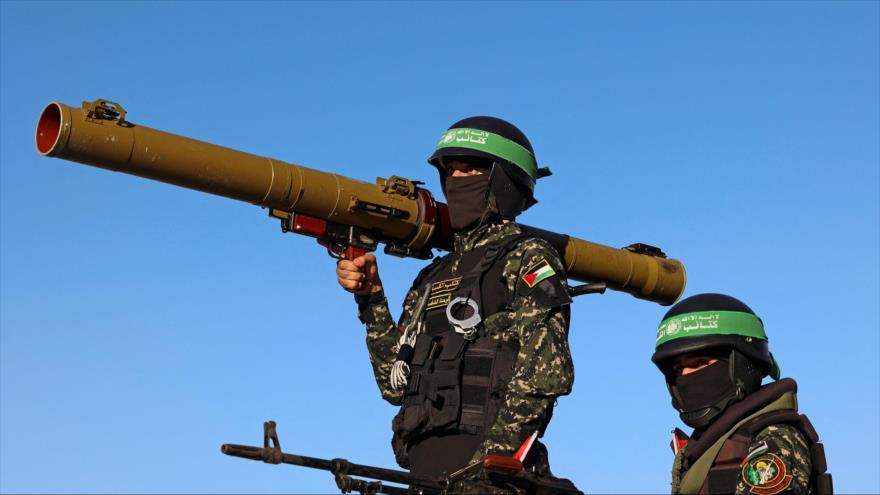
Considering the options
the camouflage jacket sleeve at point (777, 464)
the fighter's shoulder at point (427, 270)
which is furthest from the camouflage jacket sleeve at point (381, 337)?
the camouflage jacket sleeve at point (777, 464)

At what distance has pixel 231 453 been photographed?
833cm

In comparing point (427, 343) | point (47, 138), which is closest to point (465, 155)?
point (427, 343)

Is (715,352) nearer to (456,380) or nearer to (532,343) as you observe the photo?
(532,343)

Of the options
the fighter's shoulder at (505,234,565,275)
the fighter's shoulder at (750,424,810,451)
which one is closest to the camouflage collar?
the fighter's shoulder at (505,234,565,275)

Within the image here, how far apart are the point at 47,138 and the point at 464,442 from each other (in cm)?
378

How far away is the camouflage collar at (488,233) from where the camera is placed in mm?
10688

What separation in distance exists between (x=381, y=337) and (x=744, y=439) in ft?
9.61

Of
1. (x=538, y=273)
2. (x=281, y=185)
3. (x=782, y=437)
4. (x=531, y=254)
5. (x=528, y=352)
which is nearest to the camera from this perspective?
(x=782, y=437)

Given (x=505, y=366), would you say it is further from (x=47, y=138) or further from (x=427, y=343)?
(x=47, y=138)

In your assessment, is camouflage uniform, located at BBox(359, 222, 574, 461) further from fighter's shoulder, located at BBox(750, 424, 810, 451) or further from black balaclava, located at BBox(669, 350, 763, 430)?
fighter's shoulder, located at BBox(750, 424, 810, 451)

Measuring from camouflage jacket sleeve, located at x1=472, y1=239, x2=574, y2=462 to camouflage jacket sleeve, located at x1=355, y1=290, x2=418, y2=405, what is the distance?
1.20 metres

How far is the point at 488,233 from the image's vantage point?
10.7 m

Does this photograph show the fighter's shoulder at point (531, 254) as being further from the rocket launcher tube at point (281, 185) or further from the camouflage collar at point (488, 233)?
the rocket launcher tube at point (281, 185)

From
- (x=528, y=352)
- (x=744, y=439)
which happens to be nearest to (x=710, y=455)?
(x=744, y=439)
